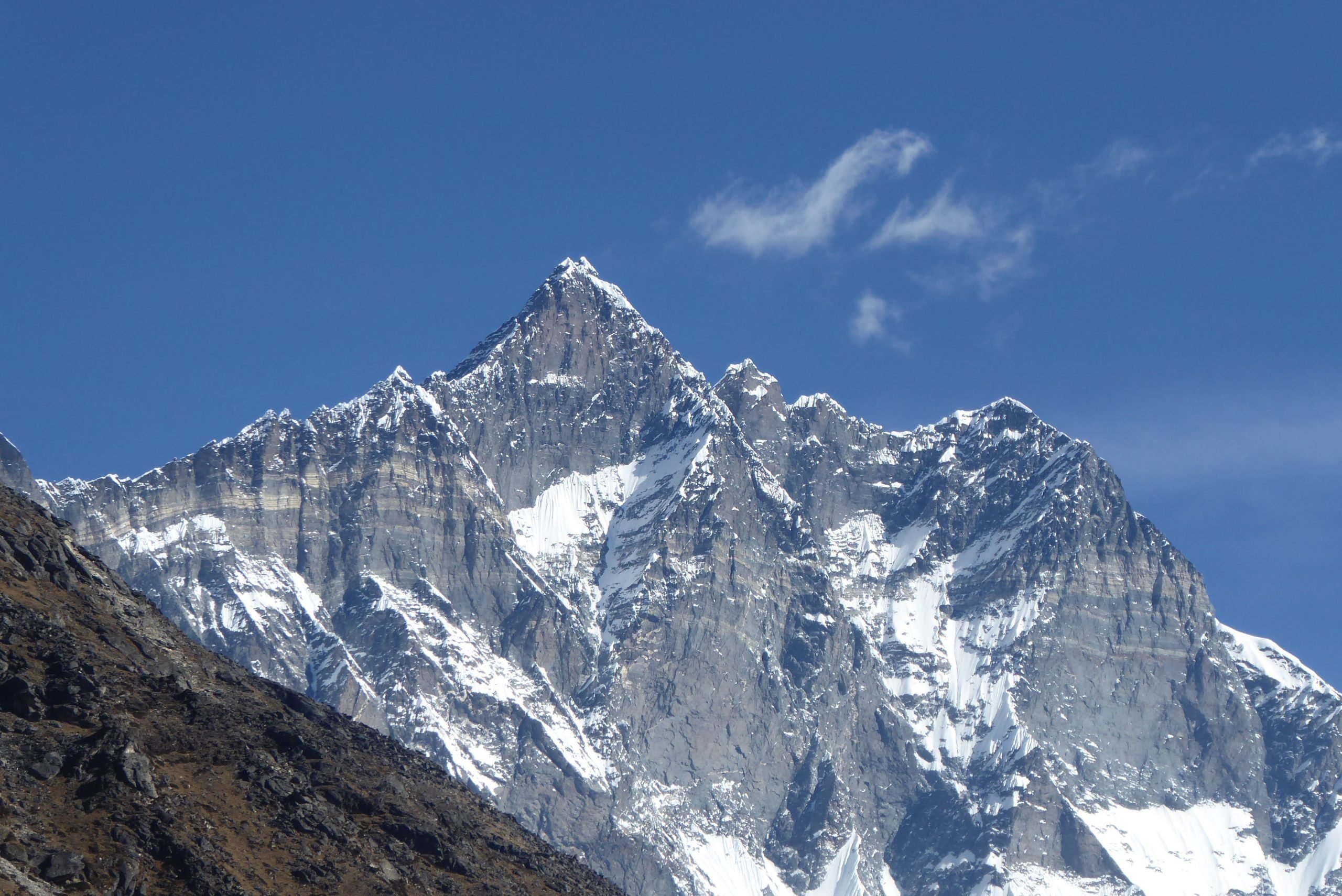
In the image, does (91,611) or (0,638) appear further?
(91,611)

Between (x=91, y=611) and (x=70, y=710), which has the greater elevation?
(x=91, y=611)

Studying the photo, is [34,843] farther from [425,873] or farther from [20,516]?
[20,516]

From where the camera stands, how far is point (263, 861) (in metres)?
109

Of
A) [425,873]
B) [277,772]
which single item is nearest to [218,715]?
[277,772]

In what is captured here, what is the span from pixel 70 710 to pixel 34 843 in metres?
13.1

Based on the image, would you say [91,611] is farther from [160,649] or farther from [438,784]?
[438,784]

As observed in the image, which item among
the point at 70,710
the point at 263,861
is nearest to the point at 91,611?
the point at 70,710

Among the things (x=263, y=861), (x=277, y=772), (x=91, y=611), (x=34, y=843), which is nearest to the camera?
(x=34, y=843)

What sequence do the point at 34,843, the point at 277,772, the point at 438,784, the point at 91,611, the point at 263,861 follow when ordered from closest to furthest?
the point at 34,843, the point at 263,861, the point at 277,772, the point at 91,611, the point at 438,784

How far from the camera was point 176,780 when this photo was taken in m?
111

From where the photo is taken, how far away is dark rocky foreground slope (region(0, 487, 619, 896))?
103 metres

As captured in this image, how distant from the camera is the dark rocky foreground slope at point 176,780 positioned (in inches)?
4060

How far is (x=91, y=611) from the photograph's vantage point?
413 ft

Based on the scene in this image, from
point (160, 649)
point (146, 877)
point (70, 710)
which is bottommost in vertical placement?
point (146, 877)
